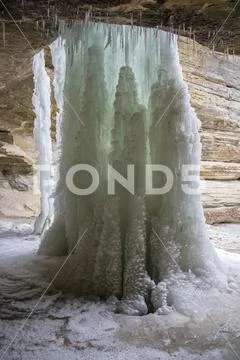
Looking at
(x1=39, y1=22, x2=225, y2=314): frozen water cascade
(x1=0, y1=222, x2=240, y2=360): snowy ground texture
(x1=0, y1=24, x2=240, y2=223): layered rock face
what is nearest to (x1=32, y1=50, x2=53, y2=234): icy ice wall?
(x1=0, y1=24, x2=240, y2=223): layered rock face

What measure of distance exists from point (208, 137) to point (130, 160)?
9.75 m

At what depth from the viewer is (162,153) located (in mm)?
5523

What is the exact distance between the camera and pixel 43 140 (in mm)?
10406

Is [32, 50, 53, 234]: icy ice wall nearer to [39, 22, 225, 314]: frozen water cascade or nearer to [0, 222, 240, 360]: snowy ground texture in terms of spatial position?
[39, 22, 225, 314]: frozen water cascade

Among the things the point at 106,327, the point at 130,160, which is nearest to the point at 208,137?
the point at 130,160

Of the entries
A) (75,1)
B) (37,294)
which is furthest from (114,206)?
(75,1)

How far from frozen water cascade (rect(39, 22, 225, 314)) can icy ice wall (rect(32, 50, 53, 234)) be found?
3488mm

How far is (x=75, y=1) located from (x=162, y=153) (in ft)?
8.49

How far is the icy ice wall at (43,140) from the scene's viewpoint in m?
9.45

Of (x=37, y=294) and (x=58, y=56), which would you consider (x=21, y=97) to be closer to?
(x=58, y=56)

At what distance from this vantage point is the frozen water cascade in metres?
5.07

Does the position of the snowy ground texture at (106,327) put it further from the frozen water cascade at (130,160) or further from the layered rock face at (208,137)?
the layered rock face at (208,137)

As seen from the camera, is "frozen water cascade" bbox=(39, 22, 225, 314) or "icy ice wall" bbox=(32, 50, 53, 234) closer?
"frozen water cascade" bbox=(39, 22, 225, 314)

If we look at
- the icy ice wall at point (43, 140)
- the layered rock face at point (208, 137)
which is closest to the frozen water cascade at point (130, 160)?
the icy ice wall at point (43, 140)
